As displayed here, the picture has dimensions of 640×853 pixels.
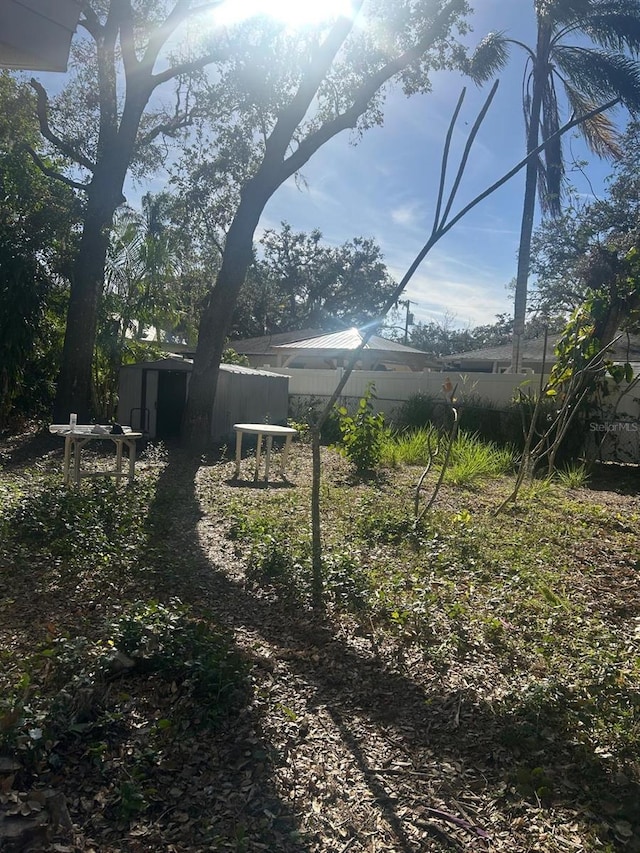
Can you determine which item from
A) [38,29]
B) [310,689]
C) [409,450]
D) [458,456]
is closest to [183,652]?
[310,689]

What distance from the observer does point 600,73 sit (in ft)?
42.1

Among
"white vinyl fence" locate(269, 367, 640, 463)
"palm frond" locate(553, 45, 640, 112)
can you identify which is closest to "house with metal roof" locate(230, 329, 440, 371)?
"white vinyl fence" locate(269, 367, 640, 463)

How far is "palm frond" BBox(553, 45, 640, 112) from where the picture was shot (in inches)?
483

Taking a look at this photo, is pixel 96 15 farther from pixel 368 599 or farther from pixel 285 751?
pixel 285 751

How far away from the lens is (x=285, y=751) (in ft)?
7.39

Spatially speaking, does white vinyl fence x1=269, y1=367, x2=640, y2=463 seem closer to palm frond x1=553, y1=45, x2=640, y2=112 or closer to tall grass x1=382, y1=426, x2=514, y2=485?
tall grass x1=382, y1=426, x2=514, y2=485

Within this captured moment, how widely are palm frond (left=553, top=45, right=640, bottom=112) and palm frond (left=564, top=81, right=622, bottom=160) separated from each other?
14cm

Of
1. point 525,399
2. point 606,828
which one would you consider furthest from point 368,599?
point 525,399

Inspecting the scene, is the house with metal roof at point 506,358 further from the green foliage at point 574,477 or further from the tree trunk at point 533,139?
the green foliage at point 574,477

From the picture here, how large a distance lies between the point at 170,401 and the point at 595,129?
1113cm

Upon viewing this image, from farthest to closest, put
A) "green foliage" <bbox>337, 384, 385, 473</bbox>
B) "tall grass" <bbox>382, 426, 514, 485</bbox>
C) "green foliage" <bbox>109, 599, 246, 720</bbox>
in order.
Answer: "green foliage" <bbox>337, 384, 385, 473</bbox>
"tall grass" <bbox>382, 426, 514, 485</bbox>
"green foliage" <bbox>109, 599, 246, 720</bbox>

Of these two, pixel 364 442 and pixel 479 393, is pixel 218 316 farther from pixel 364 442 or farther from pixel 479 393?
pixel 479 393

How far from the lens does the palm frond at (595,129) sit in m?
13.1

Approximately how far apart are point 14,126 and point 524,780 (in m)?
13.9
